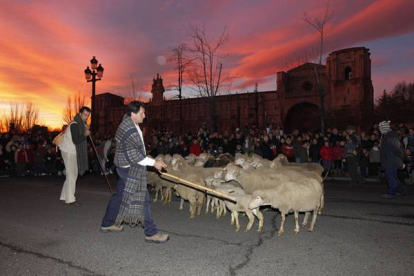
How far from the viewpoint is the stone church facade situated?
169 ft

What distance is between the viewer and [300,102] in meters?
55.6

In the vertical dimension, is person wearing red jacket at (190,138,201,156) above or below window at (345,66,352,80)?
below

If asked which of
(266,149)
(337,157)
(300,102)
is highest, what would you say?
(300,102)

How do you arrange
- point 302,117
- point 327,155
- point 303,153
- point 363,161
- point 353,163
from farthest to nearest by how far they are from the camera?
point 302,117 < point 303,153 < point 327,155 < point 363,161 < point 353,163

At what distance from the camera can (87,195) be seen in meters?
9.73

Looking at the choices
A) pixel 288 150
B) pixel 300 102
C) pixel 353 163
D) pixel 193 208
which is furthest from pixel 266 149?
pixel 300 102

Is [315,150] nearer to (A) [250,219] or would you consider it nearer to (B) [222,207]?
(B) [222,207]

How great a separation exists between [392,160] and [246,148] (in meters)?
7.73

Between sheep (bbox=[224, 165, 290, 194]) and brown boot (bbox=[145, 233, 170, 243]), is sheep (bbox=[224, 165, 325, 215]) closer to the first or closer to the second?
sheep (bbox=[224, 165, 290, 194])

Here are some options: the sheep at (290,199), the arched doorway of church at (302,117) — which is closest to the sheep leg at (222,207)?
the sheep at (290,199)

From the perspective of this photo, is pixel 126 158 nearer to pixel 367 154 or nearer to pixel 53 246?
pixel 53 246

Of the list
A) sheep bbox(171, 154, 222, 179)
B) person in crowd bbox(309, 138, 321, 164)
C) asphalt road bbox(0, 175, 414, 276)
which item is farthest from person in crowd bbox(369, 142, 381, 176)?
Answer: sheep bbox(171, 154, 222, 179)

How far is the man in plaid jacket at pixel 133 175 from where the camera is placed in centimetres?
493

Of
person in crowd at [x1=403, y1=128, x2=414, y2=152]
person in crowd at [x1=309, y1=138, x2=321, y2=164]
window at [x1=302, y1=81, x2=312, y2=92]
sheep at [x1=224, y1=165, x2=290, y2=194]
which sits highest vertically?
window at [x1=302, y1=81, x2=312, y2=92]
